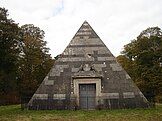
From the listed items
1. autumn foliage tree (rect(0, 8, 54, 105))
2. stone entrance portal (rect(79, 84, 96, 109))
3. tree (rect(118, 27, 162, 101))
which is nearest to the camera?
stone entrance portal (rect(79, 84, 96, 109))

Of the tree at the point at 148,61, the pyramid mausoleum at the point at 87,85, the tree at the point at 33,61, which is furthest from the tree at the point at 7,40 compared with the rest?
the tree at the point at 148,61

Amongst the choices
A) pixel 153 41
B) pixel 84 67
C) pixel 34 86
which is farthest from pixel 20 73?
pixel 84 67

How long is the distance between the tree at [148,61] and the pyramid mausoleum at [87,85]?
13.4m

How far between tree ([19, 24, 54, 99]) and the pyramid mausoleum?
16.6m

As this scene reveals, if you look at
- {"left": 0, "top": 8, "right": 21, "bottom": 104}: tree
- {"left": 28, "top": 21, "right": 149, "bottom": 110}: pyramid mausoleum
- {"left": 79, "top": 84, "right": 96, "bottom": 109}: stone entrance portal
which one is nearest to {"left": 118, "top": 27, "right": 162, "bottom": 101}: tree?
{"left": 28, "top": 21, "right": 149, "bottom": 110}: pyramid mausoleum

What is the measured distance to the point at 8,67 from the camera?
23.0 meters

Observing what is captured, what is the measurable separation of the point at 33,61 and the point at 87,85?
19.8 meters

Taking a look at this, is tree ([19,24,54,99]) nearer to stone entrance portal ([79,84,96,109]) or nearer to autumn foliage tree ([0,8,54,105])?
autumn foliage tree ([0,8,54,105])

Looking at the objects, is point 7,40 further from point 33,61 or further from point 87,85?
point 33,61

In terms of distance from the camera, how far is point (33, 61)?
4128 cm

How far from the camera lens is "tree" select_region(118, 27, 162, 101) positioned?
36.0m

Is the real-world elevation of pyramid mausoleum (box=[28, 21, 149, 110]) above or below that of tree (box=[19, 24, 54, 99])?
below

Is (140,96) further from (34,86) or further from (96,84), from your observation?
(34,86)

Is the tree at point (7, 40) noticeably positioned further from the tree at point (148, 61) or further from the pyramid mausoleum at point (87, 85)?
the tree at point (148, 61)
